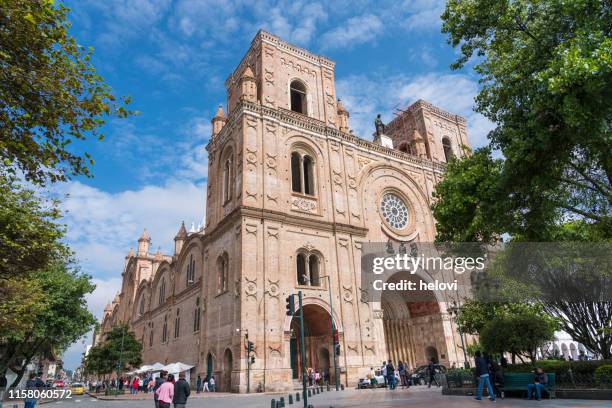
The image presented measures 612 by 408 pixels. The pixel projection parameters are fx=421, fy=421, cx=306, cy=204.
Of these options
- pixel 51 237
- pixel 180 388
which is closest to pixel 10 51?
pixel 51 237

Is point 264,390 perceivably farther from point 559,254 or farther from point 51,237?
point 559,254

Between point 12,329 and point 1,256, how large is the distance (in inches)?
445

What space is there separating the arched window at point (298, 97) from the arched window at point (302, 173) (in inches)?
179

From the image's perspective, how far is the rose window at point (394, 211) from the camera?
3247cm

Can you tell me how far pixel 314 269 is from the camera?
88.6 ft

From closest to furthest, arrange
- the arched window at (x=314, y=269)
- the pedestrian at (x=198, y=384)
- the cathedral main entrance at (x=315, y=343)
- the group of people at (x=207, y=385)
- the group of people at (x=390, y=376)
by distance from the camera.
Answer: the group of people at (x=390, y=376) < the group of people at (x=207, y=385) < the pedestrian at (x=198, y=384) < the cathedral main entrance at (x=315, y=343) < the arched window at (x=314, y=269)

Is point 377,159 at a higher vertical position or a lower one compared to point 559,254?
higher

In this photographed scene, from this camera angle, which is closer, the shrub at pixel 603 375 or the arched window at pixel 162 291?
the shrub at pixel 603 375

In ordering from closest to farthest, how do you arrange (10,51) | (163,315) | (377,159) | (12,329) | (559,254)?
(10,51) → (559,254) → (12,329) → (377,159) → (163,315)

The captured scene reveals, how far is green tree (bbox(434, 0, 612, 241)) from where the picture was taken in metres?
8.37

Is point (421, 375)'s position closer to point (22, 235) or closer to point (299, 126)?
point (299, 126)

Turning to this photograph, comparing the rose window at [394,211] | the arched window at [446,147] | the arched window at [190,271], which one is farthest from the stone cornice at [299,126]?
the arched window at [190,271]

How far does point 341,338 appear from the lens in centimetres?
2497

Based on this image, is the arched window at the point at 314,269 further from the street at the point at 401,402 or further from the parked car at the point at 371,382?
the street at the point at 401,402
